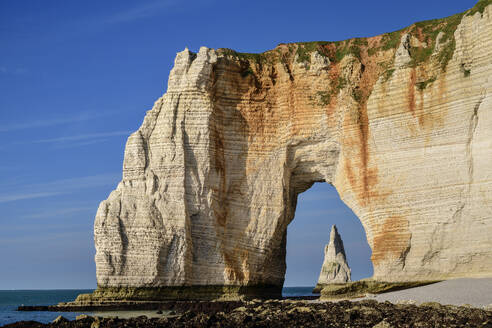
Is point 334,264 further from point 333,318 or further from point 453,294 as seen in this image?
point 333,318

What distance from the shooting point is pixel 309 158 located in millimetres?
26328

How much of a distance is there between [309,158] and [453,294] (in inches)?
376

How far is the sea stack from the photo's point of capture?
44.5 meters

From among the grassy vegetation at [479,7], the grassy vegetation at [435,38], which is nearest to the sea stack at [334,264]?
the grassy vegetation at [435,38]

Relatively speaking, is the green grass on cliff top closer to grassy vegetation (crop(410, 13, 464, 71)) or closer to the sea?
grassy vegetation (crop(410, 13, 464, 71))

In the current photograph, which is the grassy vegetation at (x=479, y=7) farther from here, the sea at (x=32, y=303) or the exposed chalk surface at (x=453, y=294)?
the sea at (x=32, y=303)

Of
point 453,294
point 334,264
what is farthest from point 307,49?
point 334,264

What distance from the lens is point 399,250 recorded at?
23016mm

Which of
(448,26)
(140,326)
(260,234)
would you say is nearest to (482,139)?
(448,26)

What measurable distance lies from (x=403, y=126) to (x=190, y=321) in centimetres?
1234

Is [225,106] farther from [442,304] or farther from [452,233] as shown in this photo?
[442,304]

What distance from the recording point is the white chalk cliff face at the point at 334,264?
4448 centimetres

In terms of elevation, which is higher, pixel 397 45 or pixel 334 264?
pixel 397 45

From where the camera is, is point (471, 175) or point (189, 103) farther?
point (189, 103)
